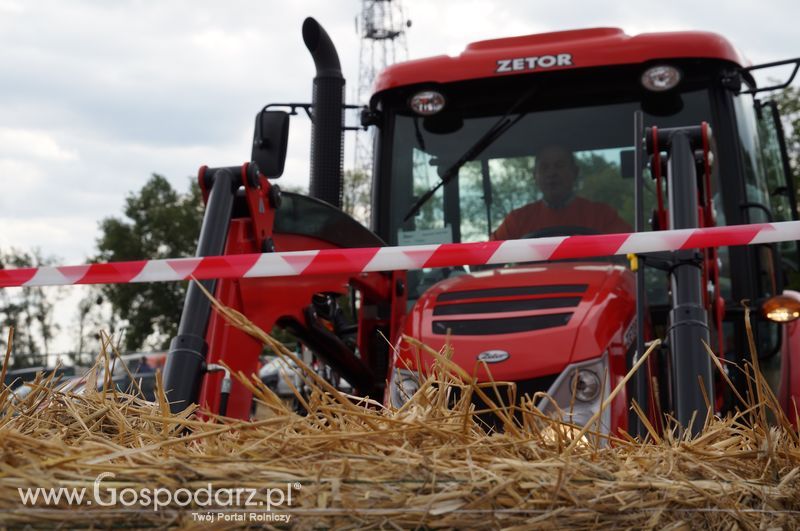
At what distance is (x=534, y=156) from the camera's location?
4926 millimetres

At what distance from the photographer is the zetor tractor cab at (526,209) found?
387 centimetres

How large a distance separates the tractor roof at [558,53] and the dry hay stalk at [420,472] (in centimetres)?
329

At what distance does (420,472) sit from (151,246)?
134 feet

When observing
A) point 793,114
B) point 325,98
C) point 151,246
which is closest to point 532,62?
point 325,98

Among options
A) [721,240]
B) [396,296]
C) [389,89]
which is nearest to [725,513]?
[721,240]

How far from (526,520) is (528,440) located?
252 mm

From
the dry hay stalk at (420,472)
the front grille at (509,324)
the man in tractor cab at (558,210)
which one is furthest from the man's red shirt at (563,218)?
the dry hay stalk at (420,472)

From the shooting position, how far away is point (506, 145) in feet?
16.3

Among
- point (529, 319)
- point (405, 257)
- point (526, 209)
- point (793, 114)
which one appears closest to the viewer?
point (405, 257)

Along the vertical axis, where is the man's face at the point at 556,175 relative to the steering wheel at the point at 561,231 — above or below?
above

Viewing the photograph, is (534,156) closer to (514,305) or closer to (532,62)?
(532,62)

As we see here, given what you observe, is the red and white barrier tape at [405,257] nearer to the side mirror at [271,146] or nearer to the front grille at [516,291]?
the front grille at [516,291]

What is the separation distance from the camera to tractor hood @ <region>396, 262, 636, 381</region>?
3.80 metres

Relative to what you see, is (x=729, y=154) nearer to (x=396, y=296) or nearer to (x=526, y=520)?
(x=396, y=296)
